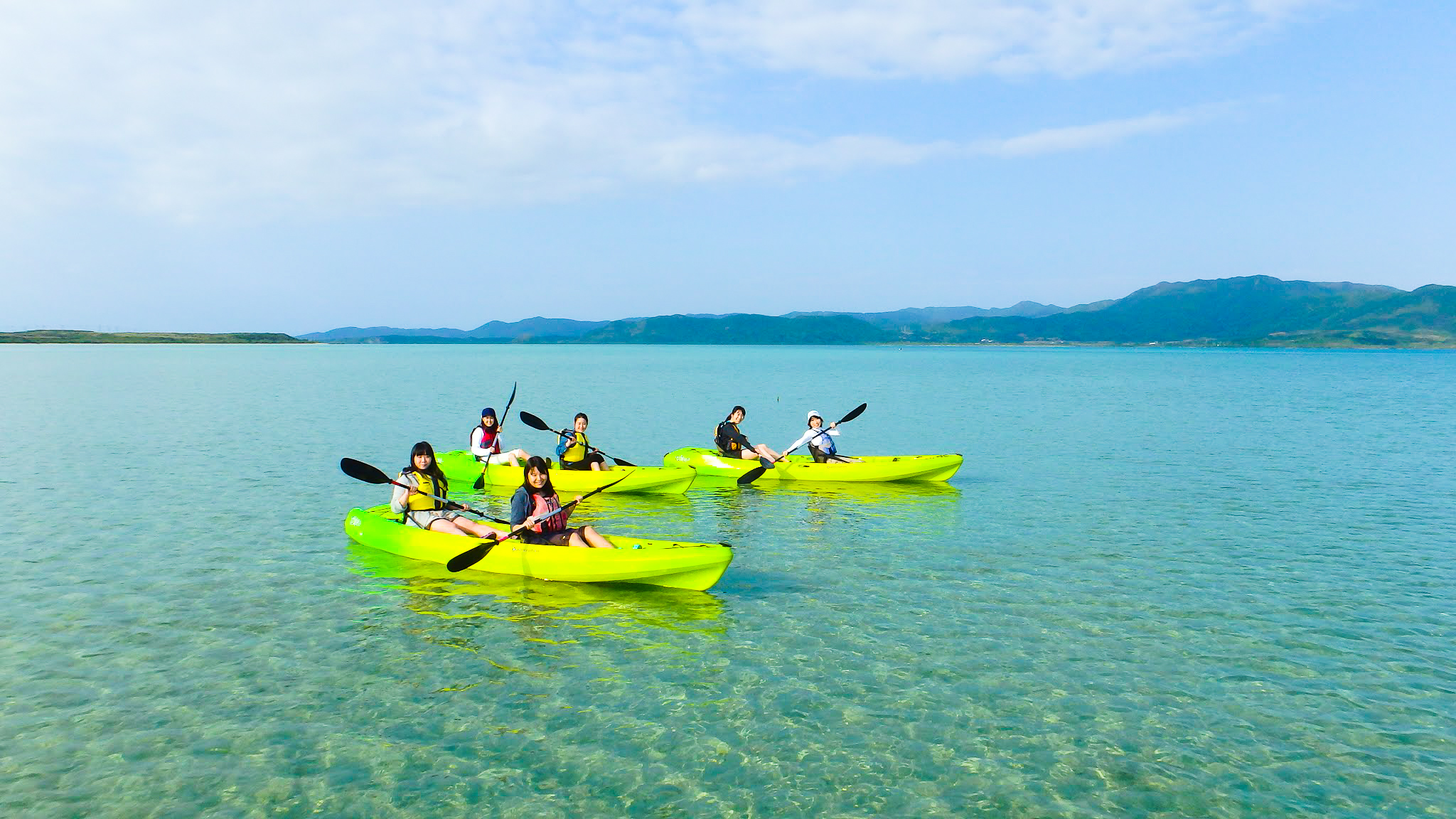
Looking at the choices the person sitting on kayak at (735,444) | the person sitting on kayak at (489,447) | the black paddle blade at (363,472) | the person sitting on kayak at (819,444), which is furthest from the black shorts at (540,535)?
the person sitting on kayak at (819,444)

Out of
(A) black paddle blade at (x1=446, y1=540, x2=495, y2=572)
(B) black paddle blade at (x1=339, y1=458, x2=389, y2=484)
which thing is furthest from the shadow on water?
(B) black paddle blade at (x1=339, y1=458, x2=389, y2=484)

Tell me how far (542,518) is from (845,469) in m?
9.65

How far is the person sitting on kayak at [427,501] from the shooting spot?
13055 millimetres

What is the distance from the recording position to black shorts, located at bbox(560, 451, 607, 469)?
1877cm

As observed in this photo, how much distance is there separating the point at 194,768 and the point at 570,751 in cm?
298

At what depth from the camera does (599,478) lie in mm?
18516

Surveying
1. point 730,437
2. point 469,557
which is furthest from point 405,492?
point 730,437

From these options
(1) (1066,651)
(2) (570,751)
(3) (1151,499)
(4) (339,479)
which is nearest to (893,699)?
(1) (1066,651)

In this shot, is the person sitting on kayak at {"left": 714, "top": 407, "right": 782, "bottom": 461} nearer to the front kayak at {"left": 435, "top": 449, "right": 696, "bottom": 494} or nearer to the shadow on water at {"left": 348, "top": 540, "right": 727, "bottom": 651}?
the front kayak at {"left": 435, "top": 449, "right": 696, "bottom": 494}

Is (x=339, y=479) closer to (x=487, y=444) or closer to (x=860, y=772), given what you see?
(x=487, y=444)

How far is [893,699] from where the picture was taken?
8.41 m

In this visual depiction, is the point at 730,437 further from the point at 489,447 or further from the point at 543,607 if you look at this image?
the point at 543,607

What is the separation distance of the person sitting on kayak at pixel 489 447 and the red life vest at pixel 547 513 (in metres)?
7.78

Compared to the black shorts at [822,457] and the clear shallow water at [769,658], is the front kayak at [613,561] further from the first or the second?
the black shorts at [822,457]
